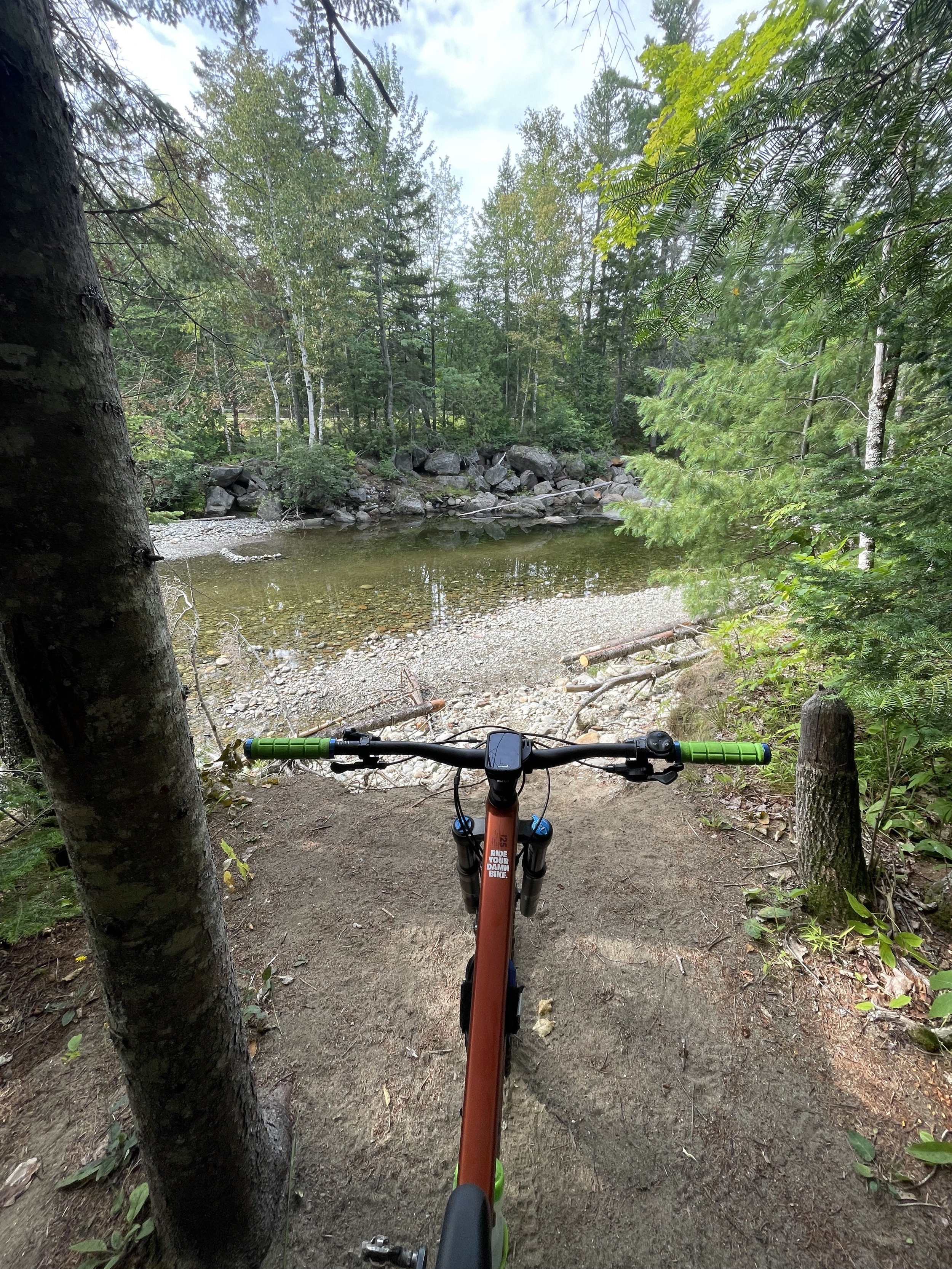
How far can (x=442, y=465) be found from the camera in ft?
80.4

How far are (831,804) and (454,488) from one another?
22.7 m

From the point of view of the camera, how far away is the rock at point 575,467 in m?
25.9

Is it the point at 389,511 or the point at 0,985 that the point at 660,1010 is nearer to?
the point at 0,985

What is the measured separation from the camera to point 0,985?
226 centimetres

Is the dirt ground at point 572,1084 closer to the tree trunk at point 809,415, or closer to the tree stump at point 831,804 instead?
the tree stump at point 831,804

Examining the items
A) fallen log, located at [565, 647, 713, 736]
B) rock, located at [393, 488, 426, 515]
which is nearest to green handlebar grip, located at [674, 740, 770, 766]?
fallen log, located at [565, 647, 713, 736]

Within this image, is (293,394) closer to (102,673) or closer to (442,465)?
(442,465)

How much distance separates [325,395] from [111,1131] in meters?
22.5

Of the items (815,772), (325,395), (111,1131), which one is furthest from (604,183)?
(325,395)

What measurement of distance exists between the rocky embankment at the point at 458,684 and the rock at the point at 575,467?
1687cm

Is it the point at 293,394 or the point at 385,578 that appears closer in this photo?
the point at 385,578

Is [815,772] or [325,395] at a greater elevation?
[325,395]

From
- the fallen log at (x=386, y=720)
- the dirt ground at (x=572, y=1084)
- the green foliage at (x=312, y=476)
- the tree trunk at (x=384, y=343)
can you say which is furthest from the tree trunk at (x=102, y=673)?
the tree trunk at (x=384, y=343)

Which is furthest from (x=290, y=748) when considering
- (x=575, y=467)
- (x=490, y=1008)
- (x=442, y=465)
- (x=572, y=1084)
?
(x=575, y=467)
